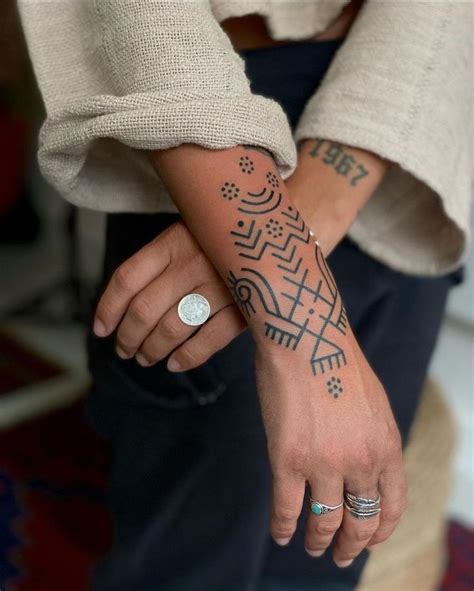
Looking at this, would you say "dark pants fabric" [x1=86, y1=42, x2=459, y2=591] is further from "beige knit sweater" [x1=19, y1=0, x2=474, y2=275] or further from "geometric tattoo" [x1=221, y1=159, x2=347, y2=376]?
"geometric tattoo" [x1=221, y1=159, x2=347, y2=376]

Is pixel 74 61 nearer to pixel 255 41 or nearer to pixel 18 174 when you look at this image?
pixel 255 41

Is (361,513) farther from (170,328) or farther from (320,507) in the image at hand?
(170,328)

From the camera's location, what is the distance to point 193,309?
0.50 m

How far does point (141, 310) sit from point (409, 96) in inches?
11.9

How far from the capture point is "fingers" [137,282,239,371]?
499 mm

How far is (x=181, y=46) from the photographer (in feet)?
1.57

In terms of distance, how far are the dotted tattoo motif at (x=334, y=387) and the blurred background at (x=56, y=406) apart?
0.38 metres

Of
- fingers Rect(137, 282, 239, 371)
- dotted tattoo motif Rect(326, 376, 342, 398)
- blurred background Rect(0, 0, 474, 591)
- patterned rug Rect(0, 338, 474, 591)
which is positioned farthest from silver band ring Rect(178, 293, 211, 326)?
patterned rug Rect(0, 338, 474, 591)

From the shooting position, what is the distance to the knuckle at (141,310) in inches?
19.3

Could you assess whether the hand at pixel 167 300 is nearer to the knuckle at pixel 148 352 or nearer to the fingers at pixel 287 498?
the knuckle at pixel 148 352

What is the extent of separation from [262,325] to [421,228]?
29 cm

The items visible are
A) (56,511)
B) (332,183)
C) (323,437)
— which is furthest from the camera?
(56,511)

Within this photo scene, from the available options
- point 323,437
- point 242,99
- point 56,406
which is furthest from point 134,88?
point 56,406

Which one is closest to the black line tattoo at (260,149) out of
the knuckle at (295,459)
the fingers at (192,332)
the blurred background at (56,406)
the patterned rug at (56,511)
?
the fingers at (192,332)
